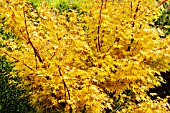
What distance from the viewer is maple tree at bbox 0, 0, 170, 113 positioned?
4125 mm

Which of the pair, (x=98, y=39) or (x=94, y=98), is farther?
(x=98, y=39)

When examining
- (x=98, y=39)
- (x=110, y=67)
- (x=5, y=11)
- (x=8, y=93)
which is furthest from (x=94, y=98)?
(x=8, y=93)

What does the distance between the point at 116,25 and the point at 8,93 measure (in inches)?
99.0

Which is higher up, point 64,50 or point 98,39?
point 98,39

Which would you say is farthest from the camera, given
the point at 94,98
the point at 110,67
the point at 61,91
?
the point at 110,67

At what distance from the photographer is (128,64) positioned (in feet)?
14.3

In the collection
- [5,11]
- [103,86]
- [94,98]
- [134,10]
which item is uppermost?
[134,10]

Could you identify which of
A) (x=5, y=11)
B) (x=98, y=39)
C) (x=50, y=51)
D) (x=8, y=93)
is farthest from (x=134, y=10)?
(x=8, y=93)

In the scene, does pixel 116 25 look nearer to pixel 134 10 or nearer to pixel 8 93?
pixel 134 10

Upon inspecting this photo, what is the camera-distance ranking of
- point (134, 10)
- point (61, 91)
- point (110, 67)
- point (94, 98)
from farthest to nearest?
point (134, 10), point (110, 67), point (61, 91), point (94, 98)

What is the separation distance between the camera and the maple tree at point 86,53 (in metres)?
4.12

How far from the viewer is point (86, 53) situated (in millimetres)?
4773

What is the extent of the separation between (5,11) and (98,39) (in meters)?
1.42

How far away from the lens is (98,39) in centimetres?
475
